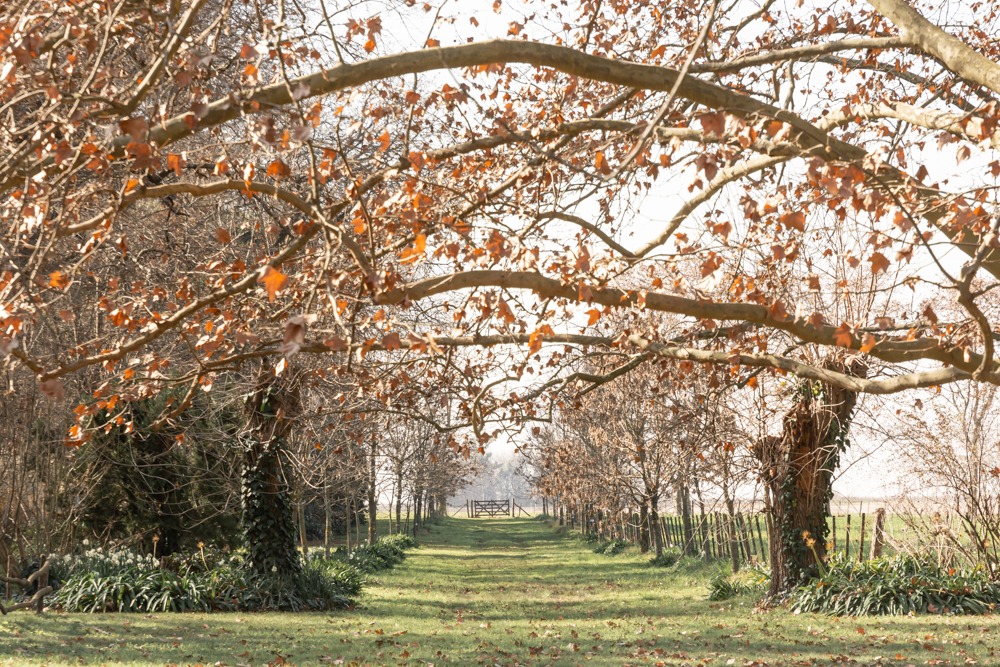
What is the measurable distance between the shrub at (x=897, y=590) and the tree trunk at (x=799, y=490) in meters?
0.41

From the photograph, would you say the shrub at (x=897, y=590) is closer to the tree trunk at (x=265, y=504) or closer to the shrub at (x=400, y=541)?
the tree trunk at (x=265, y=504)

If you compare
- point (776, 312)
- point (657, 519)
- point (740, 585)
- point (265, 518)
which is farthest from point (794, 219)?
point (657, 519)

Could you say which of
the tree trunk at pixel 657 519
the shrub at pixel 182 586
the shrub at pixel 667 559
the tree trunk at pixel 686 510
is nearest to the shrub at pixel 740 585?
the tree trunk at pixel 686 510

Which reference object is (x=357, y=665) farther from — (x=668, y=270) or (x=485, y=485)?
(x=485, y=485)

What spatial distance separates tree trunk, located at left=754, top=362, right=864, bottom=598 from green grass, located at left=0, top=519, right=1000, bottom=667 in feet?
3.38

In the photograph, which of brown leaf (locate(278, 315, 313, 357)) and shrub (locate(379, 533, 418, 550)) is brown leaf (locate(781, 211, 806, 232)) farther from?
shrub (locate(379, 533, 418, 550))

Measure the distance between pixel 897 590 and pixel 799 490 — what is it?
2121mm

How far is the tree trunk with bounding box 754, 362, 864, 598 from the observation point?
47.3ft

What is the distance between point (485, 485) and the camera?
→ 18462cm

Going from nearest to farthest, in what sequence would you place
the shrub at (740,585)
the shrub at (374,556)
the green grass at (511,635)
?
the green grass at (511,635) < the shrub at (740,585) < the shrub at (374,556)

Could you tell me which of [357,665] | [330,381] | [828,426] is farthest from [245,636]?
[828,426]

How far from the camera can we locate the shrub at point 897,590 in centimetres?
1307

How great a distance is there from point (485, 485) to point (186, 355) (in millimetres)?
173116

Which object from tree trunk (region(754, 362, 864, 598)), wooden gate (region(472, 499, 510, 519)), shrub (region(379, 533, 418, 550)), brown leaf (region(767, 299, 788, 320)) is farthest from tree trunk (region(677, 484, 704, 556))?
wooden gate (region(472, 499, 510, 519))
